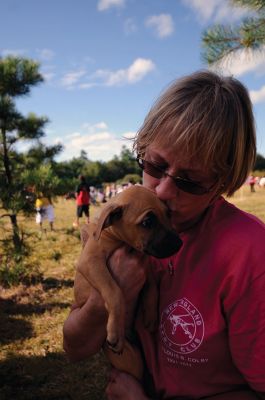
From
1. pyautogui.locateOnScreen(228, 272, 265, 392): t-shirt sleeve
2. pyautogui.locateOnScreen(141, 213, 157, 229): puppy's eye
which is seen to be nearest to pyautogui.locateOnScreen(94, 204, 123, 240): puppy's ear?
pyautogui.locateOnScreen(141, 213, 157, 229): puppy's eye

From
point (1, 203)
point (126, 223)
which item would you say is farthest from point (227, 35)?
point (126, 223)

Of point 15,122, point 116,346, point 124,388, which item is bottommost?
point 124,388

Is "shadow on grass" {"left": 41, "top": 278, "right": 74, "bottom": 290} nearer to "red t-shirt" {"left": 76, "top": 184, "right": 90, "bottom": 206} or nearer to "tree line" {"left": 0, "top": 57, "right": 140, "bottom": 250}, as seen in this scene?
"tree line" {"left": 0, "top": 57, "right": 140, "bottom": 250}

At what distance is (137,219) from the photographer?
2.03 m

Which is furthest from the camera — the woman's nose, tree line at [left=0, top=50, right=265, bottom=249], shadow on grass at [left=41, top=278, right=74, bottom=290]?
shadow on grass at [left=41, top=278, right=74, bottom=290]

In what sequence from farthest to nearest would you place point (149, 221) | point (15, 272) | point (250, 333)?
1. point (15, 272)
2. point (149, 221)
3. point (250, 333)

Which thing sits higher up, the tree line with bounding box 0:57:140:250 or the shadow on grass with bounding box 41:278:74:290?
the tree line with bounding box 0:57:140:250

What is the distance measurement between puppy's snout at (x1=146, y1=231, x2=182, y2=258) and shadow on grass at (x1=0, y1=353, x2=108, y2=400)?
311 cm

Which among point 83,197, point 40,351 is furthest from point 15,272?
point 83,197

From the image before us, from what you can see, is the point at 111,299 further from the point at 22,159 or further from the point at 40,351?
the point at 22,159

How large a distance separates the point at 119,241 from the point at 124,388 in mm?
722

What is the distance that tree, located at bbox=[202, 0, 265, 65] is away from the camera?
5.97 metres

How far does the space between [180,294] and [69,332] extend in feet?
2.15

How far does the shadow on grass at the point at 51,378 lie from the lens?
14.1 ft
